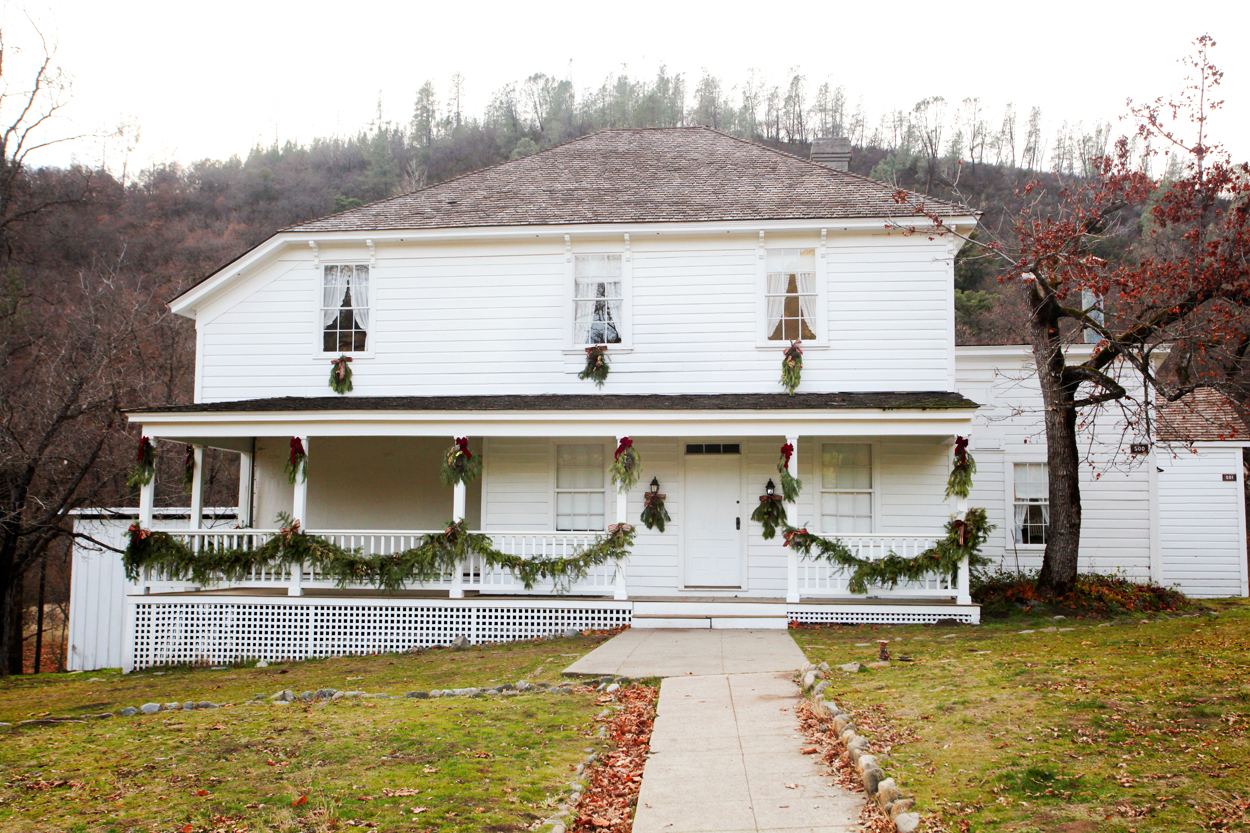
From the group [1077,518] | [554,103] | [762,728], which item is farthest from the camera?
[554,103]

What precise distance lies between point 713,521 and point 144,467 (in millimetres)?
8756

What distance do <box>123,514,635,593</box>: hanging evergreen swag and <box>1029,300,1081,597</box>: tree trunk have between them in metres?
6.52

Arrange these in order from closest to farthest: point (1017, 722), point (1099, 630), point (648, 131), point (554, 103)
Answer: point (1017, 722)
point (1099, 630)
point (648, 131)
point (554, 103)

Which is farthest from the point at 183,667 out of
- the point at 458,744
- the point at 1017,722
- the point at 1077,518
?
the point at 1077,518

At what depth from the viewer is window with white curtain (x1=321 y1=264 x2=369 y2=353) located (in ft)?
49.6

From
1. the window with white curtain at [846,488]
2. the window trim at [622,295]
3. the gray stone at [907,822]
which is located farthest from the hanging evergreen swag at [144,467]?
the gray stone at [907,822]

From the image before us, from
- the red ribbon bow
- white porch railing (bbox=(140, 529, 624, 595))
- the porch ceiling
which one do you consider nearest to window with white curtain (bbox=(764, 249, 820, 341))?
the porch ceiling

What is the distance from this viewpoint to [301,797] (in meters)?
5.48

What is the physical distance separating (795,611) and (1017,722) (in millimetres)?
6118

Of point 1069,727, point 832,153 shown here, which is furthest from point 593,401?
point 1069,727

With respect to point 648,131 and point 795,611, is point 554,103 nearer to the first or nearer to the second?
point 648,131

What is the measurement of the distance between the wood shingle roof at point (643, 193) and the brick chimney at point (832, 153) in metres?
1.22

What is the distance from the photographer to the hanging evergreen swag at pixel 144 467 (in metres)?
13.0

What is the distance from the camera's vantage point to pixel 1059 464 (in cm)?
1322
